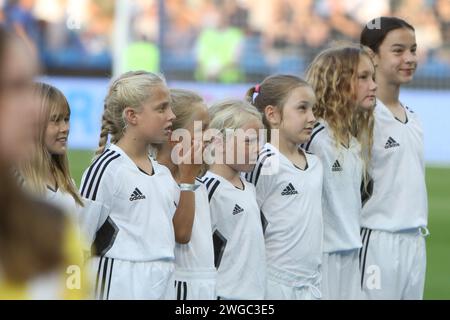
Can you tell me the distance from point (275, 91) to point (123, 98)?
82cm

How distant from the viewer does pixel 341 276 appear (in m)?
4.72

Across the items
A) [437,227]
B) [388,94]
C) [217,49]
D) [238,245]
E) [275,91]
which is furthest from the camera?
[217,49]

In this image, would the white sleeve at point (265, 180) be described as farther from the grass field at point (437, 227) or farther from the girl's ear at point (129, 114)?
the grass field at point (437, 227)

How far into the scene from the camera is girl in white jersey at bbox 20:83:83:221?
3744 millimetres

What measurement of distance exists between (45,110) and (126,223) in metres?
→ 0.57

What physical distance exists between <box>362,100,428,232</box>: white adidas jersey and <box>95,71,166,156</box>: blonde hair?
1.24 m

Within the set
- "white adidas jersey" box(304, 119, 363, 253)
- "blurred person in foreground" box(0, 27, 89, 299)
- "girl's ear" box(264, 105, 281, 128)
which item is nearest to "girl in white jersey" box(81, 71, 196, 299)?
"girl's ear" box(264, 105, 281, 128)

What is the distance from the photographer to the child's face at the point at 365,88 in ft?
15.3

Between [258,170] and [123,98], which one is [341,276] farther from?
[123,98]

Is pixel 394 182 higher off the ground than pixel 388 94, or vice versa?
pixel 388 94

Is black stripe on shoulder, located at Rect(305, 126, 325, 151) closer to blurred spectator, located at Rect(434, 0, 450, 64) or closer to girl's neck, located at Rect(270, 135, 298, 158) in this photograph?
girl's neck, located at Rect(270, 135, 298, 158)

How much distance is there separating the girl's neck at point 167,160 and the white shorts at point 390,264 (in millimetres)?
1097

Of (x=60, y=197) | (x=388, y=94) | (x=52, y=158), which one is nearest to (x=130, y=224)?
(x=60, y=197)
